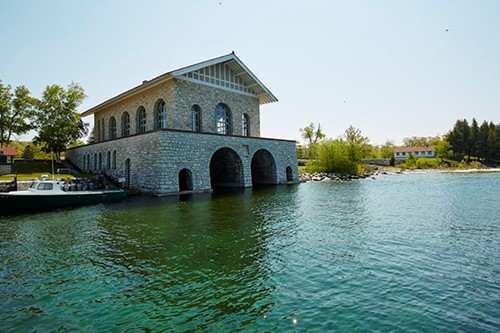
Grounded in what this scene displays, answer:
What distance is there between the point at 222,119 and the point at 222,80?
3.81 metres

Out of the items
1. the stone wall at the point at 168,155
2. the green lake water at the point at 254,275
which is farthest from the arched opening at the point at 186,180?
the green lake water at the point at 254,275

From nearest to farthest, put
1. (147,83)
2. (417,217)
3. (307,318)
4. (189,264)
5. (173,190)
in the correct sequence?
(307,318)
(189,264)
(417,217)
(173,190)
(147,83)

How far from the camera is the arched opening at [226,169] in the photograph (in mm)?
27194

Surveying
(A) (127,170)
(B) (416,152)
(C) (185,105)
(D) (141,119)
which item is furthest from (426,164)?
(A) (127,170)

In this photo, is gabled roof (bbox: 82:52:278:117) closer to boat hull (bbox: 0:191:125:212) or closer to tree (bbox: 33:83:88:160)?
tree (bbox: 33:83:88:160)

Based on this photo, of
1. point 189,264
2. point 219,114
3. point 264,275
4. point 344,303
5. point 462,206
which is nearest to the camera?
point 344,303

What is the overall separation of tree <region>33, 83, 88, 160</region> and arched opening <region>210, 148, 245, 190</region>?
19.3 metres

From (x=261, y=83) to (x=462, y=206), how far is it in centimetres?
2143

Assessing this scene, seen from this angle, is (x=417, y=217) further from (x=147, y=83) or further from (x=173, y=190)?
(x=147, y=83)

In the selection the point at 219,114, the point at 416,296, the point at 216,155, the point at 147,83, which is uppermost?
Answer: the point at 147,83

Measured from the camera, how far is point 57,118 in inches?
1404

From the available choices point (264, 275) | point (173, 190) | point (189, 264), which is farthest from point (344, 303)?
point (173, 190)

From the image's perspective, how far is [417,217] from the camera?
39.9ft

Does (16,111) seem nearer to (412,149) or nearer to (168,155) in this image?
(168,155)
